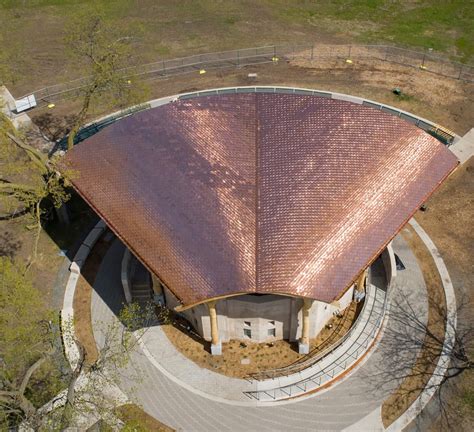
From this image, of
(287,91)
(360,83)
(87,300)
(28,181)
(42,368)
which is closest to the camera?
(42,368)

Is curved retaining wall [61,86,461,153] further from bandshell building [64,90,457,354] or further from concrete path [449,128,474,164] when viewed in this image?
bandshell building [64,90,457,354]

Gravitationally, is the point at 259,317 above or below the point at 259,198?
below

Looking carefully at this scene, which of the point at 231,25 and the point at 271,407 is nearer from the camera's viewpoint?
the point at 271,407

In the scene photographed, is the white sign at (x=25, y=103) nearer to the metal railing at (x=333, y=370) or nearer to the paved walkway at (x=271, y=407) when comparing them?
the paved walkway at (x=271, y=407)

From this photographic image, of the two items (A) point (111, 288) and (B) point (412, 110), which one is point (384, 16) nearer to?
(B) point (412, 110)

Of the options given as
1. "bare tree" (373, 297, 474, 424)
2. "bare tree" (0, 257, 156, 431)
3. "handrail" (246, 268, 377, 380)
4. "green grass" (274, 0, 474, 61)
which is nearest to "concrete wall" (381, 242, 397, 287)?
"bare tree" (373, 297, 474, 424)

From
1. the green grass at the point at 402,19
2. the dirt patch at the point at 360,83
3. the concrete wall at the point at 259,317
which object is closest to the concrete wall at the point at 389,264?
the concrete wall at the point at 259,317

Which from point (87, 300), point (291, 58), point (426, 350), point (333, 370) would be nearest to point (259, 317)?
point (333, 370)

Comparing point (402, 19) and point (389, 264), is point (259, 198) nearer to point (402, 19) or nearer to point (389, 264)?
point (389, 264)
